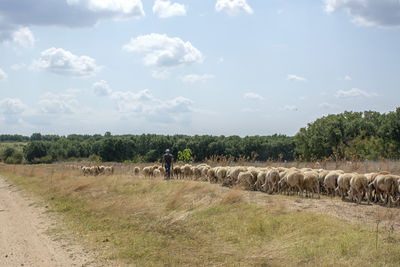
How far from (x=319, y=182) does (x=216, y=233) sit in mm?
7129

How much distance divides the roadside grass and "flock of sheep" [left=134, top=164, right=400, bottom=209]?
197 cm

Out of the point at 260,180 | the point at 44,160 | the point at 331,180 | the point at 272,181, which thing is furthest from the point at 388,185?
the point at 44,160

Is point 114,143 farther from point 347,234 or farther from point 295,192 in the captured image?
point 347,234

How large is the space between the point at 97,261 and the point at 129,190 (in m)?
10.2

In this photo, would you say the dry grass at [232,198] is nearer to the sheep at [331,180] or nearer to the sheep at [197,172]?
the sheep at [331,180]

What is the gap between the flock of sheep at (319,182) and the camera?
1247cm

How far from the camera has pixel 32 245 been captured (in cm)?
1051

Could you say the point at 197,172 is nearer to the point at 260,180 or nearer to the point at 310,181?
the point at 260,180

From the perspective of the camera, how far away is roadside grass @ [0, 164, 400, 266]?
297 inches

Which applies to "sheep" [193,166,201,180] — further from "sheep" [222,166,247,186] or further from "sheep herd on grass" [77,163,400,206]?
"sheep" [222,166,247,186]

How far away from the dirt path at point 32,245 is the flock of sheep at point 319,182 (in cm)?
801

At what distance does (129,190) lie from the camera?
61.9 ft

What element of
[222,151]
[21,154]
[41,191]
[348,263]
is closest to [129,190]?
[41,191]

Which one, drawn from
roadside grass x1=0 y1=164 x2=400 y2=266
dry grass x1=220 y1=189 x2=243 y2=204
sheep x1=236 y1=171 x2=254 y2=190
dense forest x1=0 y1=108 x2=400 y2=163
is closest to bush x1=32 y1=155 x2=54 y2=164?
dense forest x1=0 y1=108 x2=400 y2=163
